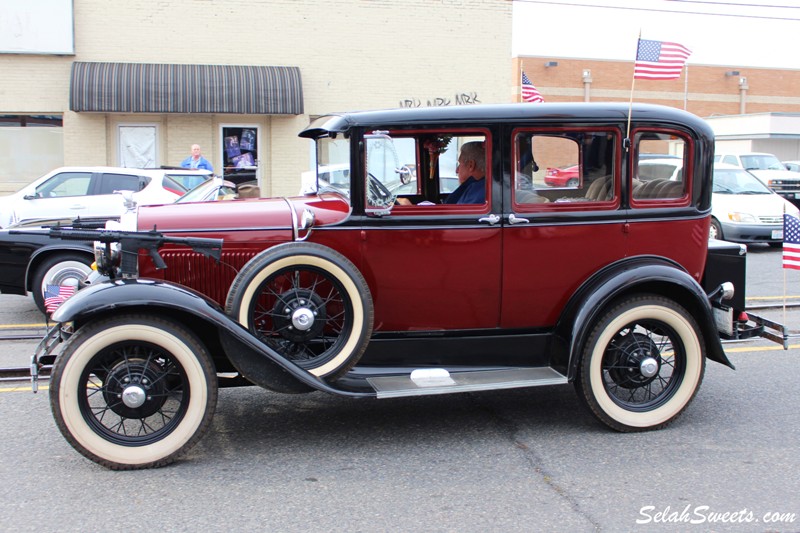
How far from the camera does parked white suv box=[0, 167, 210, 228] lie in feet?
37.1

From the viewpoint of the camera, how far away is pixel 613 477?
13.5 feet

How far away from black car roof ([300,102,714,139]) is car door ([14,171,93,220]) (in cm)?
770

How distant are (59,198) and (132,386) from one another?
27.6 feet

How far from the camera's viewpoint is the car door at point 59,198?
450 inches

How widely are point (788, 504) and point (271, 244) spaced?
3096mm

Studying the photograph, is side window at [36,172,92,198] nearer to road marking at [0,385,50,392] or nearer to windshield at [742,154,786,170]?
road marking at [0,385,50,392]

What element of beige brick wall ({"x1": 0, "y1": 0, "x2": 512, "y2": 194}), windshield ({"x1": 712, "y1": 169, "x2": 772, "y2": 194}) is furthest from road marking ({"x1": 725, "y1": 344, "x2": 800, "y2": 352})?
beige brick wall ({"x1": 0, "y1": 0, "x2": 512, "y2": 194})

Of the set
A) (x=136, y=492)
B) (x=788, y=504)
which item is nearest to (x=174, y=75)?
(x=136, y=492)

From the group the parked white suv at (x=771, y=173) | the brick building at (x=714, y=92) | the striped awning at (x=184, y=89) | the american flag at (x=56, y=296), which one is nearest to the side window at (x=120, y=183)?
the american flag at (x=56, y=296)

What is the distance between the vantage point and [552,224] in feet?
15.8

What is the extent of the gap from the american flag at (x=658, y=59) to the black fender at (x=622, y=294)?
4.83ft

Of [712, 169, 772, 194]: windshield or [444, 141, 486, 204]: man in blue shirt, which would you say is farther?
[712, 169, 772, 194]: windshield

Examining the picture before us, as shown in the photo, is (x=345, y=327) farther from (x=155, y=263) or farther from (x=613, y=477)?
(x=613, y=477)

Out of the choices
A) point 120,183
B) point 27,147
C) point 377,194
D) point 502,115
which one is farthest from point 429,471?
point 27,147
